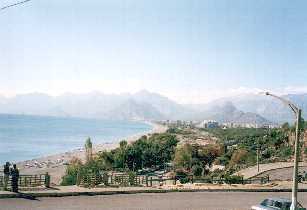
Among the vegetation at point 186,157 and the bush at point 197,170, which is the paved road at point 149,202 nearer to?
the vegetation at point 186,157

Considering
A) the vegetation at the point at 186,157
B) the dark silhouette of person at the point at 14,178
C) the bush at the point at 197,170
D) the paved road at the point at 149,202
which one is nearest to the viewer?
the paved road at the point at 149,202

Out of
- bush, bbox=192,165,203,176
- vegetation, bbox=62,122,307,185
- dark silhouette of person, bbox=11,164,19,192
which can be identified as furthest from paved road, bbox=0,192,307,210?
bush, bbox=192,165,203,176

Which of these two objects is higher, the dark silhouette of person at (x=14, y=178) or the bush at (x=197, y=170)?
the dark silhouette of person at (x=14, y=178)

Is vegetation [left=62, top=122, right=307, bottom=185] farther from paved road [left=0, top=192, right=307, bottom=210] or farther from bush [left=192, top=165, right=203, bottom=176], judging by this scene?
paved road [left=0, top=192, right=307, bottom=210]

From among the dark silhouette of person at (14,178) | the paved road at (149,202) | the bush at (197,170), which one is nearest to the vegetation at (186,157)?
the bush at (197,170)

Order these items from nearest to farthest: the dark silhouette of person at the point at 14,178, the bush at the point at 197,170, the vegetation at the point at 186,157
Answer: the dark silhouette of person at the point at 14,178 → the bush at the point at 197,170 → the vegetation at the point at 186,157

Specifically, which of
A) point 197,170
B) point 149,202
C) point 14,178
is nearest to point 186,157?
point 197,170

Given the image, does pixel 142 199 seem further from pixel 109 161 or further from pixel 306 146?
pixel 109 161

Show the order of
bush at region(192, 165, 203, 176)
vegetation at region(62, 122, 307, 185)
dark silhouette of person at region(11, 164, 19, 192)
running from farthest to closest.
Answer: vegetation at region(62, 122, 307, 185), bush at region(192, 165, 203, 176), dark silhouette of person at region(11, 164, 19, 192)

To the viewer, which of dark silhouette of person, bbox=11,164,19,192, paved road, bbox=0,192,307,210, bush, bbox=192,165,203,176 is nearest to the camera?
paved road, bbox=0,192,307,210

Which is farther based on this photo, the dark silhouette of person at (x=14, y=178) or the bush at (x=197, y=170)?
the bush at (x=197, y=170)

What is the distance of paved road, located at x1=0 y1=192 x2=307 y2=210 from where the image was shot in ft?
71.4

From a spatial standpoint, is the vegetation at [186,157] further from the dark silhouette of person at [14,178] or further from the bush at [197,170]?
the dark silhouette of person at [14,178]

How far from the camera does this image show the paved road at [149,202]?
21766 mm
